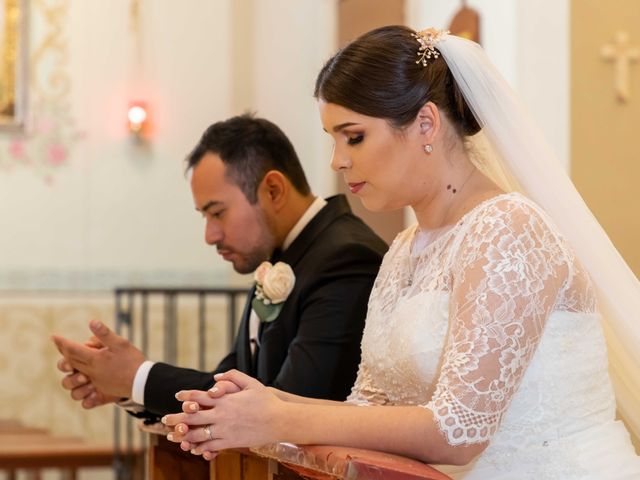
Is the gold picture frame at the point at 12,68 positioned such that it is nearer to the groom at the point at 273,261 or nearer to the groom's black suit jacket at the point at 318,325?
the groom at the point at 273,261

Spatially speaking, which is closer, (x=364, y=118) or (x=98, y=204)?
(x=364, y=118)

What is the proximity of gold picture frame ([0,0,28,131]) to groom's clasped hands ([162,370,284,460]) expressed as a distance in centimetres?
565

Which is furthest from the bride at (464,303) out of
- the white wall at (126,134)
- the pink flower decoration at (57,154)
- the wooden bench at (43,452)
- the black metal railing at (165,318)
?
the pink flower decoration at (57,154)

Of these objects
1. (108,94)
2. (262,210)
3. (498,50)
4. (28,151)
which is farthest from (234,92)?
(262,210)

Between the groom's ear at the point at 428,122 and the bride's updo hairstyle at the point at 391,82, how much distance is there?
12 mm

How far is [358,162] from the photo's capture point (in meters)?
2.43

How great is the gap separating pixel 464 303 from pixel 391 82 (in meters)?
0.54

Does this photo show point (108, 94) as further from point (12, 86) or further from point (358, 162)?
point (358, 162)

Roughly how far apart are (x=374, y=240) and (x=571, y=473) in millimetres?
1219

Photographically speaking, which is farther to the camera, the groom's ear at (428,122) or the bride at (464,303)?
the groom's ear at (428,122)

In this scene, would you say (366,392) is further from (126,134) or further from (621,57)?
(126,134)

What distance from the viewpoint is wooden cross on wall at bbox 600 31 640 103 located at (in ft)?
15.4

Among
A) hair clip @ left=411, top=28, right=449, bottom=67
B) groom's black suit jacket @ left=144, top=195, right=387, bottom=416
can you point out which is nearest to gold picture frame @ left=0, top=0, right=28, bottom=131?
groom's black suit jacket @ left=144, top=195, right=387, bottom=416

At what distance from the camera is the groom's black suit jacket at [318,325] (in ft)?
9.94
